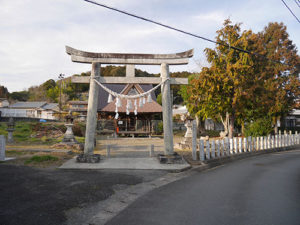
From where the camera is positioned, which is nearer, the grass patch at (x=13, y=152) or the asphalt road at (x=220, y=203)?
the asphalt road at (x=220, y=203)

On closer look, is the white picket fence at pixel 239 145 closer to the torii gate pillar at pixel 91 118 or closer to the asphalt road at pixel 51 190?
the asphalt road at pixel 51 190

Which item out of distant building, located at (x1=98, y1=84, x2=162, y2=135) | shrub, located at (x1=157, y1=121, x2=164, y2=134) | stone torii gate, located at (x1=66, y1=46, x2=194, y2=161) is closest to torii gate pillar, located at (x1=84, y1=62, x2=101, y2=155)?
stone torii gate, located at (x1=66, y1=46, x2=194, y2=161)

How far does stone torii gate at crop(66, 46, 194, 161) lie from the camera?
8453 millimetres

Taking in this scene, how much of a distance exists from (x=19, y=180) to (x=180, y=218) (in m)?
4.82

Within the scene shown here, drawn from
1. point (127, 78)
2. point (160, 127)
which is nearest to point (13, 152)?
point (127, 78)

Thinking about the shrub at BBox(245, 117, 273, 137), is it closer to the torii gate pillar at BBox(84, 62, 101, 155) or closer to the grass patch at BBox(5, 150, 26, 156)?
the torii gate pillar at BBox(84, 62, 101, 155)

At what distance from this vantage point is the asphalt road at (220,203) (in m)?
3.56

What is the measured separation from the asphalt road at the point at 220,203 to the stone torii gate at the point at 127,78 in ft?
9.87

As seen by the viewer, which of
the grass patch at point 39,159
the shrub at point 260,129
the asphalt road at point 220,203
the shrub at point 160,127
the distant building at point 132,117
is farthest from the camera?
the shrub at point 160,127

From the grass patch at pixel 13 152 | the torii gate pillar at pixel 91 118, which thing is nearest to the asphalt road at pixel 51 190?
the torii gate pillar at pixel 91 118

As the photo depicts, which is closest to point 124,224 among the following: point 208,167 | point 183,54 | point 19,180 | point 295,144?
point 19,180

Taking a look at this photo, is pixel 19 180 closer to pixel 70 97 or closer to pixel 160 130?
pixel 160 130

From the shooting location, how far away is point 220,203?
4.34m

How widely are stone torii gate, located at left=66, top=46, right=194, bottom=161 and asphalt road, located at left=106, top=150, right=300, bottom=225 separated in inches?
118
